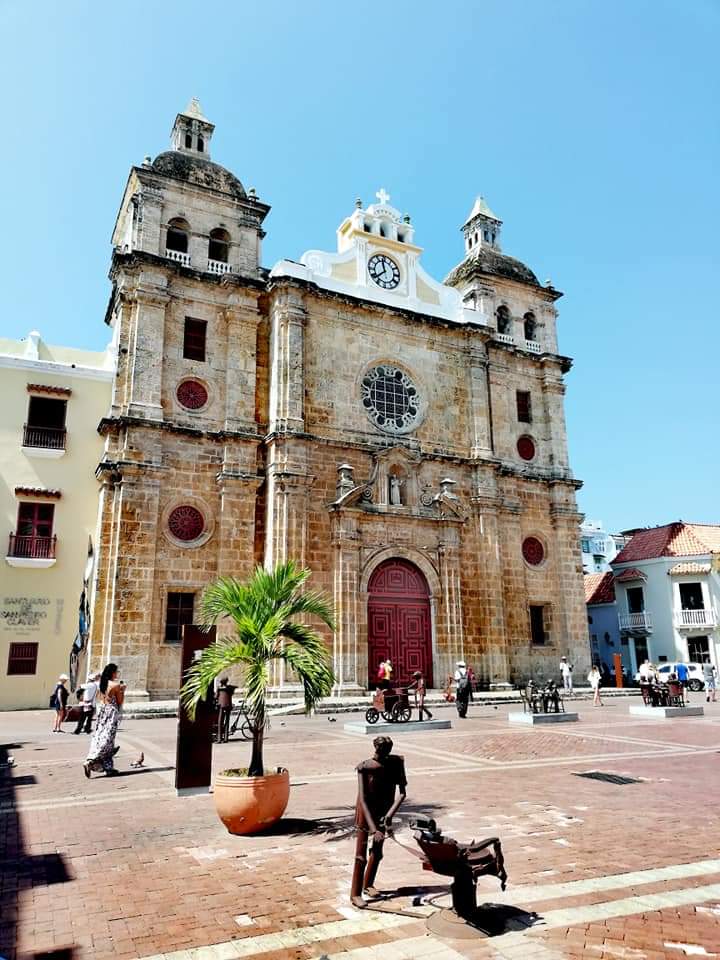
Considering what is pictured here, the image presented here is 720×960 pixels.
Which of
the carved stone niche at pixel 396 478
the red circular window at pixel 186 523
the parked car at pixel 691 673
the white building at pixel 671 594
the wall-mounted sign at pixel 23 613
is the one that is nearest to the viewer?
the wall-mounted sign at pixel 23 613

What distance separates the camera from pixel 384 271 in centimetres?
2834

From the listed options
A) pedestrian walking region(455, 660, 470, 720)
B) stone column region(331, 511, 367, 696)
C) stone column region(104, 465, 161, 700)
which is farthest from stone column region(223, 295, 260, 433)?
pedestrian walking region(455, 660, 470, 720)

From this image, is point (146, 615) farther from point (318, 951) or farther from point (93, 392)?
point (318, 951)

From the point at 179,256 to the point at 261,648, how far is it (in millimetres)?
19952

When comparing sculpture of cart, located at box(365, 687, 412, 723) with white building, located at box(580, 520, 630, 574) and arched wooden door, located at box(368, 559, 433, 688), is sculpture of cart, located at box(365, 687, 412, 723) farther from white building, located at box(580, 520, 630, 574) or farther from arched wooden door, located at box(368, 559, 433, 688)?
white building, located at box(580, 520, 630, 574)

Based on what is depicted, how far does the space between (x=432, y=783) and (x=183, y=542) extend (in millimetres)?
14169

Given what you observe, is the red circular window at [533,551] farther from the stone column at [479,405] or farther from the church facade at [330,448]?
the stone column at [479,405]

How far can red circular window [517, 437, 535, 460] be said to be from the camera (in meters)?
29.8

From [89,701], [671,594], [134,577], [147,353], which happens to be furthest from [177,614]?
[671,594]

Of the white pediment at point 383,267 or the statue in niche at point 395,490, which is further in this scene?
Answer: the white pediment at point 383,267

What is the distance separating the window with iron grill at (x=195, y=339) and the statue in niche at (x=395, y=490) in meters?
7.96

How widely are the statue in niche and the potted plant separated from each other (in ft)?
52.2

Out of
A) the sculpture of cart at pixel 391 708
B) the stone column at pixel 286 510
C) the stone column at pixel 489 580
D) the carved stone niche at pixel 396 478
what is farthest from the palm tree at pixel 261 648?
the stone column at pixel 489 580

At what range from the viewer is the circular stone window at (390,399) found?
2616 cm
